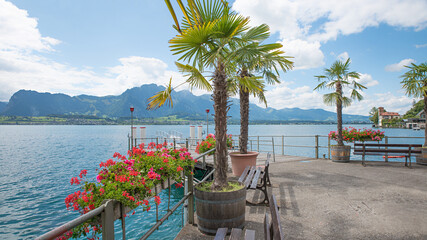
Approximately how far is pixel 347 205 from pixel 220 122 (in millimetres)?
3115

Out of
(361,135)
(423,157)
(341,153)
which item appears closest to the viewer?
(423,157)

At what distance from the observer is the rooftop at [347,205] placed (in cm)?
354

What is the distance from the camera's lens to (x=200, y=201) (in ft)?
11.3

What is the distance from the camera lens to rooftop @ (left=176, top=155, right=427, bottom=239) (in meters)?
3.54

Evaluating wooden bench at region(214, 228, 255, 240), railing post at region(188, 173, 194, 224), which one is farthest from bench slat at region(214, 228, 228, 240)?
railing post at region(188, 173, 194, 224)

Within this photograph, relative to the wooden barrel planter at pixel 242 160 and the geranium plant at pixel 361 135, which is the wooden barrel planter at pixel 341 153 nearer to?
the geranium plant at pixel 361 135

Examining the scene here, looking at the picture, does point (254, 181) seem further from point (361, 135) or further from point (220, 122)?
point (361, 135)

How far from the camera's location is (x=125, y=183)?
90.7 inches

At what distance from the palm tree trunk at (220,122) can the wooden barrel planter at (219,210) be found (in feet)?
1.12

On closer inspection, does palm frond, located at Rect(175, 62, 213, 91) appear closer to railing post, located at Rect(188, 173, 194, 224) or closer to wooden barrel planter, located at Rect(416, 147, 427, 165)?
railing post, located at Rect(188, 173, 194, 224)

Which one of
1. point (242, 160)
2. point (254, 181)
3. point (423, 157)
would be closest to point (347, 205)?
point (254, 181)

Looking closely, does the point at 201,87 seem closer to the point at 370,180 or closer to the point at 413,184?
the point at 370,180

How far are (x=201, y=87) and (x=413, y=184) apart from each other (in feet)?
19.8

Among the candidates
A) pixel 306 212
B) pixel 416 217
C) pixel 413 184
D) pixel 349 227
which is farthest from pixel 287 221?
pixel 413 184
